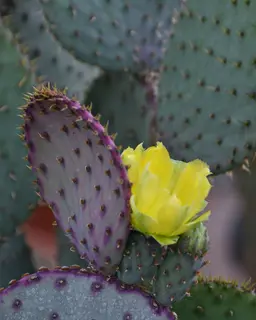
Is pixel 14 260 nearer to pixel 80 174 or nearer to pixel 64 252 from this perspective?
pixel 64 252

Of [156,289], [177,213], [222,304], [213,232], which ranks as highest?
[177,213]

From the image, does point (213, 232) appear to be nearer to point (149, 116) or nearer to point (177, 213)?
point (149, 116)

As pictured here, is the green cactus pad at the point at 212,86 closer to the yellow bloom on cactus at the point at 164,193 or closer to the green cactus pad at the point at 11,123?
the green cactus pad at the point at 11,123

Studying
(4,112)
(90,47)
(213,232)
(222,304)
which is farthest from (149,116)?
(213,232)

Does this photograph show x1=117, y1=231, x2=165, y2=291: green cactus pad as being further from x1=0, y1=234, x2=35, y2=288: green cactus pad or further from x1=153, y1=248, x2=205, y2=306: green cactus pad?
x1=0, y1=234, x2=35, y2=288: green cactus pad

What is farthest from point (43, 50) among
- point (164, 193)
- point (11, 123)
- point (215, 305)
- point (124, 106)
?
point (164, 193)

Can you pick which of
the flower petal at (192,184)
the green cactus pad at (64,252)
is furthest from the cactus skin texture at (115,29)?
the flower petal at (192,184)
